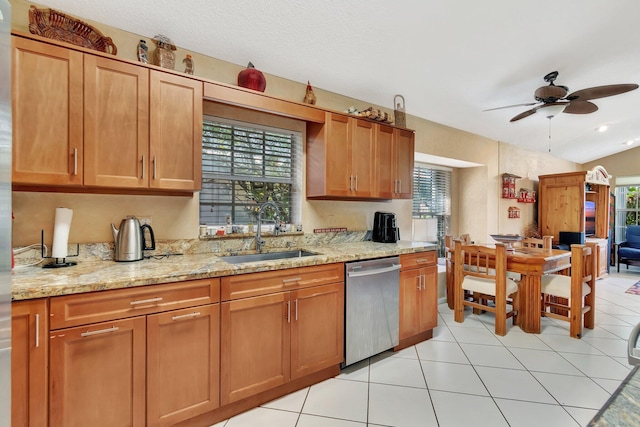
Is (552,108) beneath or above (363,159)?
above

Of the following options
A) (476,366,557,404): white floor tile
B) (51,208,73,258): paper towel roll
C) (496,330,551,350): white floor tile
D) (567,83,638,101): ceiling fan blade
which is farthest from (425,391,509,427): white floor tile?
(567,83,638,101): ceiling fan blade

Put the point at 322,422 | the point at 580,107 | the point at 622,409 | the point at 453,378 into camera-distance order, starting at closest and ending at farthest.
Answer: the point at 622,409 < the point at 322,422 < the point at 453,378 < the point at 580,107

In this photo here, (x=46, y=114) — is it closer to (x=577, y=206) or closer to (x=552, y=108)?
(x=552, y=108)

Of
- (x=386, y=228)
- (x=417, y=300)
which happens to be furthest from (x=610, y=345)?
(x=386, y=228)

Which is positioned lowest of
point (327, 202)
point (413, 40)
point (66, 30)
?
point (327, 202)

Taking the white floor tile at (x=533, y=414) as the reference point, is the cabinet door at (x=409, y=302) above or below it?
above

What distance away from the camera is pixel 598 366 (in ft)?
8.00

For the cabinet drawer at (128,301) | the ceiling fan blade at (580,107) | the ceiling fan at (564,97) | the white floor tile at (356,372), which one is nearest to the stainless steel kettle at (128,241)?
the cabinet drawer at (128,301)

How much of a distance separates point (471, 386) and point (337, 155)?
2.07 m

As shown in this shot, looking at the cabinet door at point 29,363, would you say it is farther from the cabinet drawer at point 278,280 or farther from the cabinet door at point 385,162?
the cabinet door at point 385,162

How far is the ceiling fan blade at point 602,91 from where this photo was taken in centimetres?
256

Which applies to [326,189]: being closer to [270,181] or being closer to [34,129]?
[270,181]

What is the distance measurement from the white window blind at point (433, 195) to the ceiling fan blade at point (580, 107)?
5.83 ft

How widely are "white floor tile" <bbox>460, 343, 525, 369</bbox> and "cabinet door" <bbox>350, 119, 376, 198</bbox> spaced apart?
66.1 inches
